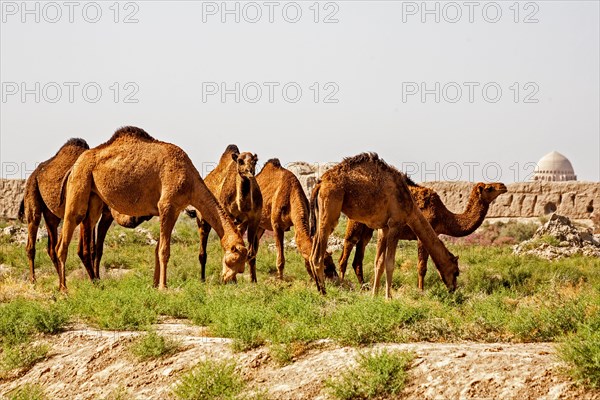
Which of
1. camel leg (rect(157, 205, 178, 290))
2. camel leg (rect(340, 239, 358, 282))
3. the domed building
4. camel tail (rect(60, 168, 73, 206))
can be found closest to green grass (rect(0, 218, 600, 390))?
camel leg (rect(157, 205, 178, 290))

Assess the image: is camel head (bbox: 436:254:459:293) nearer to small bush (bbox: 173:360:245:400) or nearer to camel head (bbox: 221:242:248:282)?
camel head (bbox: 221:242:248:282)

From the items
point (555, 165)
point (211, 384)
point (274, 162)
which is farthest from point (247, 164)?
point (555, 165)

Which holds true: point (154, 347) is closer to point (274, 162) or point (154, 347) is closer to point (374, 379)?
point (374, 379)

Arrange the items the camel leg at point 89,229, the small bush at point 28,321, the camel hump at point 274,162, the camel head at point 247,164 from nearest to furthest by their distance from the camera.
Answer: the small bush at point 28,321
the camel head at point 247,164
the camel leg at point 89,229
the camel hump at point 274,162

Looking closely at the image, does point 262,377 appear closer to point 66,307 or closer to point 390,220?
point 66,307

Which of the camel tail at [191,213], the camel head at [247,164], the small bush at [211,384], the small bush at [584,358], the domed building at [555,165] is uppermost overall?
the domed building at [555,165]

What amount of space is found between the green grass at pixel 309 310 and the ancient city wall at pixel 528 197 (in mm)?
14227

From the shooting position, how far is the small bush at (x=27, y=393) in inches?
395

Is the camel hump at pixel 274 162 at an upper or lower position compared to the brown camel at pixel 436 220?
upper

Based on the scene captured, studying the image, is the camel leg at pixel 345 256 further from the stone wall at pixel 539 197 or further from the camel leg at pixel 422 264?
the stone wall at pixel 539 197

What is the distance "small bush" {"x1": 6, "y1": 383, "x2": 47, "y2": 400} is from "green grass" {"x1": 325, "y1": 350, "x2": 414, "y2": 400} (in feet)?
10.7

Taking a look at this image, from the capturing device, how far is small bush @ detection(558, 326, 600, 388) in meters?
8.11

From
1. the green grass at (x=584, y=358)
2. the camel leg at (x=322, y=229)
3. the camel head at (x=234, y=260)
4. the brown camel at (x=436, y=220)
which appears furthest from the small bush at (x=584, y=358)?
the brown camel at (x=436, y=220)

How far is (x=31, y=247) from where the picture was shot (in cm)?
1842
